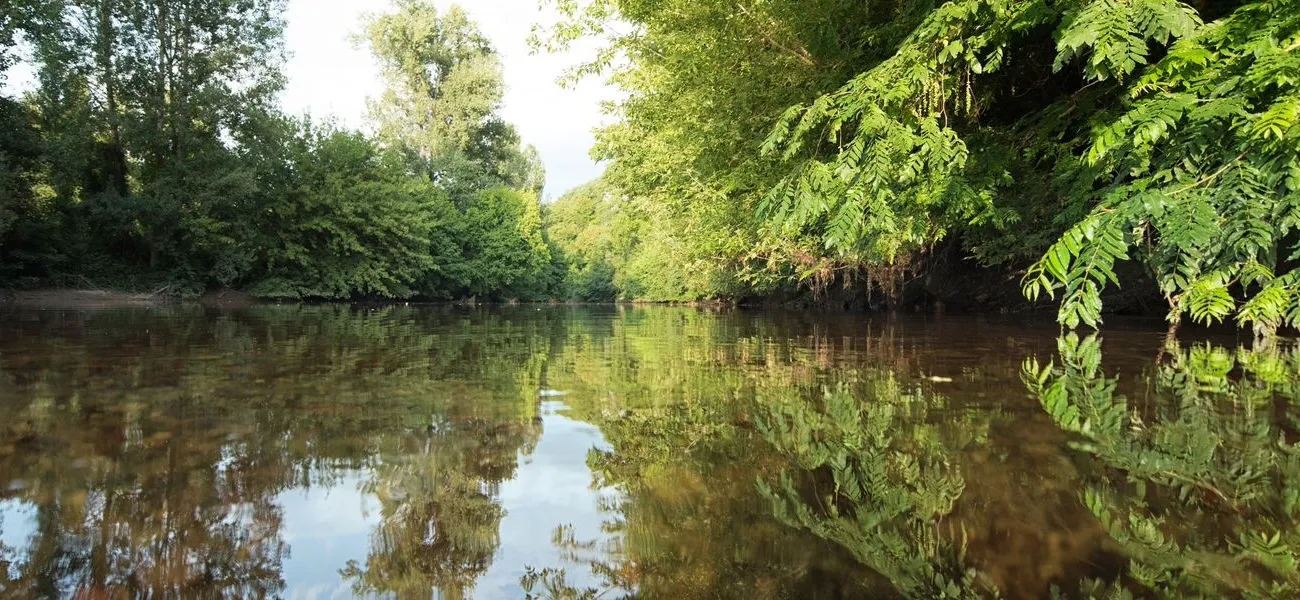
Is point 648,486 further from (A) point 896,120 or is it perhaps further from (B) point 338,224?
(B) point 338,224

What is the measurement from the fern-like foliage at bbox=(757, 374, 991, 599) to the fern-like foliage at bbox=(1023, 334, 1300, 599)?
0.42m

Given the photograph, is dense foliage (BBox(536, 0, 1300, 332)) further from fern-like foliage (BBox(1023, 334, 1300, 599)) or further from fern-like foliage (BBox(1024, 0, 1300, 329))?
fern-like foliage (BBox(1023, 334, 1300, 599))

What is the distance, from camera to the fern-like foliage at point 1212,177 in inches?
132

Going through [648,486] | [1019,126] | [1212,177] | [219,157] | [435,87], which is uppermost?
[435,87]

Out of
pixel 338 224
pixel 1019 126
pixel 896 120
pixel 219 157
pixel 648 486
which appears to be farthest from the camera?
pixel 338 224

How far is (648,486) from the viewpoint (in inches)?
103

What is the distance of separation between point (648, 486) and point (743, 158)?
8760 mm

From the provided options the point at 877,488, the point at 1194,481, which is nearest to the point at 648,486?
the point at 877,488

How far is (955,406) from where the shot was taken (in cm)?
396

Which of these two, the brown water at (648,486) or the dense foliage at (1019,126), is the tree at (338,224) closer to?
the dense foliage at (1019,126)

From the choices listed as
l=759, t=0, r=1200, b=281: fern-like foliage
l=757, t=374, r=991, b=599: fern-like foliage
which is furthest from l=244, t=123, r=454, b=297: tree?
l=757, t=374, r=991, b=599: fern-like foliage

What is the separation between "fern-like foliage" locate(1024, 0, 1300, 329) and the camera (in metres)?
3.37

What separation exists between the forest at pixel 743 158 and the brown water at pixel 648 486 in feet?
3.10

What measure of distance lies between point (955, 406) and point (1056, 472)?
1.39 meters
